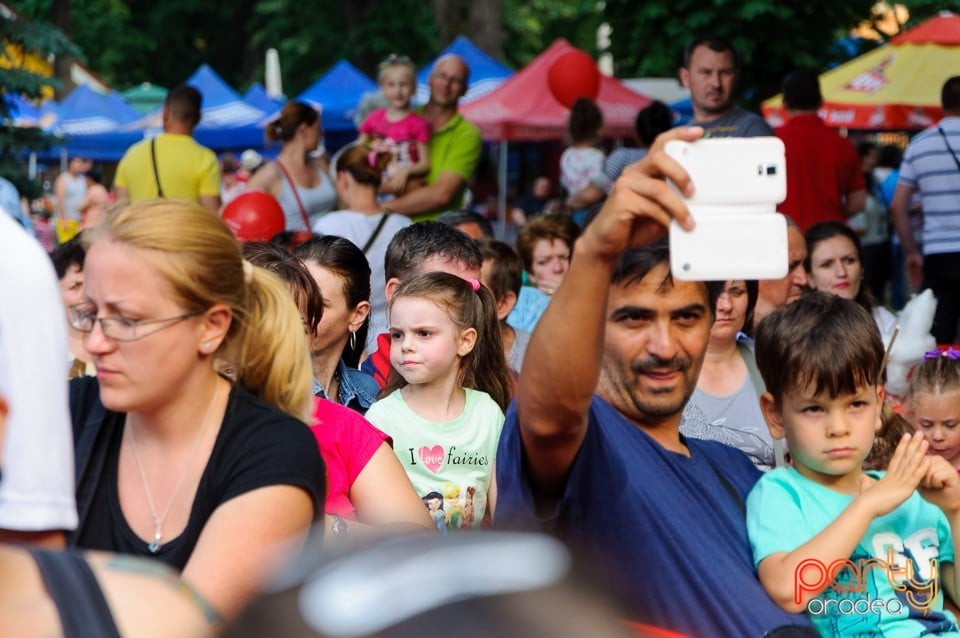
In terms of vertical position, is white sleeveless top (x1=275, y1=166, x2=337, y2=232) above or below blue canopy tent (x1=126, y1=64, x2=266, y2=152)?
below

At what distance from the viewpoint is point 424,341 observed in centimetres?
478

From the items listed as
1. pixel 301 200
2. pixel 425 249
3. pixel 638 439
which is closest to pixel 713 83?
pixel 301 200

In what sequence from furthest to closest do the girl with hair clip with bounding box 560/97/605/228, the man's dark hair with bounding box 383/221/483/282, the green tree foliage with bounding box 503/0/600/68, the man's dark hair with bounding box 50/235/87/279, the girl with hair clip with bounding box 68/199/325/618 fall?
the green tree foliage with bounding box 503/0/600/68
the girl with hair clip with bounding box 560/97/605/228
the man's dark hair with bounding box 50/235/87/279
the man's dark hair with bounding box 383/221/483/282
the girl with hair clip with bounding box 68/199/325/618

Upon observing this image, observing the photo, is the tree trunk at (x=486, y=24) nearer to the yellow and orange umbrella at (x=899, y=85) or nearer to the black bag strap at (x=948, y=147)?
the yellow and orange umbrella at (x=899, y=85)

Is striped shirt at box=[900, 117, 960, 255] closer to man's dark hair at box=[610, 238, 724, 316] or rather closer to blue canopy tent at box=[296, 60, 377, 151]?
man's dark hair at box=[610, 238, 724, 316]

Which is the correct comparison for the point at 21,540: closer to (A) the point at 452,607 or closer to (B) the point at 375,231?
(A) the point at 452,607

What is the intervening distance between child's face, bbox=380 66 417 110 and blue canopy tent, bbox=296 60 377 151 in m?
12.3

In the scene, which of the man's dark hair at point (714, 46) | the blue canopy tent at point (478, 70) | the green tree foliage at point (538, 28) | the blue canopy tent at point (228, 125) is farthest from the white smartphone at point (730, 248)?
the green tree foliage at point (538, 28)

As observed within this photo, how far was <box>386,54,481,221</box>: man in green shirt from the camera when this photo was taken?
8516 mm

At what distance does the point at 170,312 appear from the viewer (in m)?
2.75

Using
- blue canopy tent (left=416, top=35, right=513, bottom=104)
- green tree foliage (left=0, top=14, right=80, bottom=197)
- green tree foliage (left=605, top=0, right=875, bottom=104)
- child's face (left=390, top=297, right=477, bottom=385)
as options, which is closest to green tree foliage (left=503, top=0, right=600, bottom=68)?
blue canopy tent (left=416, top=35, right=513, bottom=104)

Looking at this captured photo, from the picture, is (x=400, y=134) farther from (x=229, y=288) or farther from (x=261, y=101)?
(x=261, y=101)

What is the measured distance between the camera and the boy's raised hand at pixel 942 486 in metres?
3.20

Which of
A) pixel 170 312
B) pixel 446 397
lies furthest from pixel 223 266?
pixel 446 397
